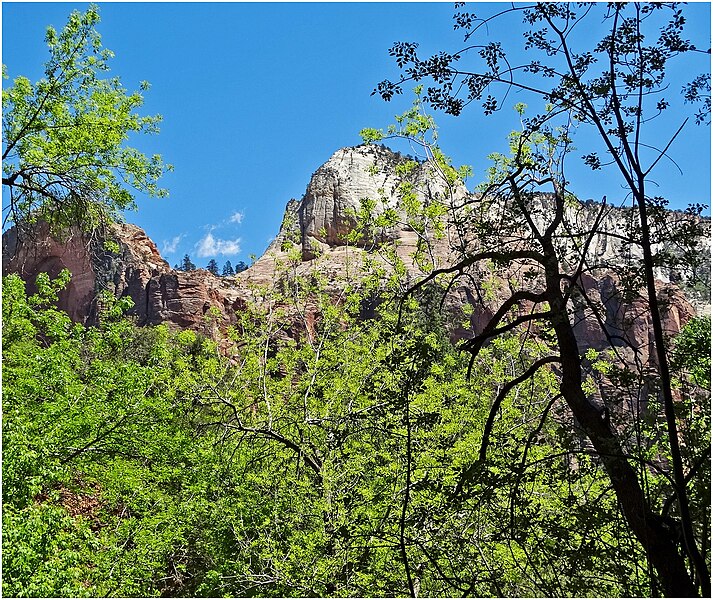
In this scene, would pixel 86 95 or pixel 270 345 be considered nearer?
pixel 86 95

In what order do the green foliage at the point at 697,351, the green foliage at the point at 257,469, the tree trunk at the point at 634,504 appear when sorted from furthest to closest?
the green foliage at the point at 257,469 → the green foliage at the point at 697,351 → the tree trunk at the point at 634,504

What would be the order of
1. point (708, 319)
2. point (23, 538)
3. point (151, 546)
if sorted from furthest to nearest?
point (151, 546), point (23, 538), point (708, 319)

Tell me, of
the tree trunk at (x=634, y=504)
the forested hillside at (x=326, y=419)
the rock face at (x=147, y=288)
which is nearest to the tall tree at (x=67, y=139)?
the forested hillside at (x=326, y=419)

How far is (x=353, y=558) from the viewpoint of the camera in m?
6.64

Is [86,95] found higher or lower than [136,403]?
higher

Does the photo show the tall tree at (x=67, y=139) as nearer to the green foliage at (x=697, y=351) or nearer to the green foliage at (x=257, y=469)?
the green foliage at (x=257, y=469)

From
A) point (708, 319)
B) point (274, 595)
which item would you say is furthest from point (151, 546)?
point (708, 319)

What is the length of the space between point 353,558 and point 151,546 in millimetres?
2292

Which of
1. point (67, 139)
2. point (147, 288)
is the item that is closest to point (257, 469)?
point (67, 139)

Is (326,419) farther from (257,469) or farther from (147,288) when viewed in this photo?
(147,288)

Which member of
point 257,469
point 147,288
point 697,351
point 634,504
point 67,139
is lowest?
point 634,504

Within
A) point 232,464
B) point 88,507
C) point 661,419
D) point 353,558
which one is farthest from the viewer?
point 88,507

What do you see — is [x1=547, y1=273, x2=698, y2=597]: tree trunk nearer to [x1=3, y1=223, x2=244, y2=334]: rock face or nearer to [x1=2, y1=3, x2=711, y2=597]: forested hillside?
[x1=2, y1=3, x2=711, y2=597]: forested hillside

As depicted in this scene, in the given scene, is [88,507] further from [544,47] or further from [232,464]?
[544,47]
